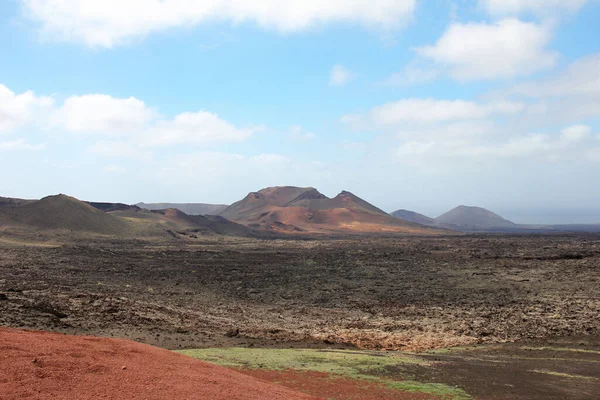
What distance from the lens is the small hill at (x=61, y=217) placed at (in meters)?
59.9

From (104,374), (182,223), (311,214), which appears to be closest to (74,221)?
(182,223)

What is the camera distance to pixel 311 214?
401ft

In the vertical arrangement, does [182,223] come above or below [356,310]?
above

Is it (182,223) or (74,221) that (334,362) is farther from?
(182,223)

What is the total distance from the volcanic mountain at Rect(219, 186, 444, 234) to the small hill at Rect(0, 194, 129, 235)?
3760cm

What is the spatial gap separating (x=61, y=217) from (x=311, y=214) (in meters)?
66.7

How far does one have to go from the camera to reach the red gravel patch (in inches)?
378

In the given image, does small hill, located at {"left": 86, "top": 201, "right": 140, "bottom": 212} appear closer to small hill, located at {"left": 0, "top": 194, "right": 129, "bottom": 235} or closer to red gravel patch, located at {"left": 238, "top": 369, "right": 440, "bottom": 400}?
small hill, located at {"left": 0, "top": 194, "right": 129, "bottom": 235}

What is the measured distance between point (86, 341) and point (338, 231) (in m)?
95.9

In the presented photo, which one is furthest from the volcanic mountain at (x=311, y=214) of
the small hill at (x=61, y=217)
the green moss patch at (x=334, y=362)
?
the green moss patch at (x=334, y=362)

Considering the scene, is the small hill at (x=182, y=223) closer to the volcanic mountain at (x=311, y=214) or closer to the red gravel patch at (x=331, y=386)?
the volcanic mountain at (x=311, y=214)

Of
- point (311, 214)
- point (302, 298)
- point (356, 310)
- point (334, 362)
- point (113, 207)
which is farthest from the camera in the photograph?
point (311, 214)

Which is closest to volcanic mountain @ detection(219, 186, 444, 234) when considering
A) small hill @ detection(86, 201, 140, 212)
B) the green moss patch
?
small hill @ detection(86, 201, 140, 212)

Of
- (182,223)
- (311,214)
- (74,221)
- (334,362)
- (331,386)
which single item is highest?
(311,214)
